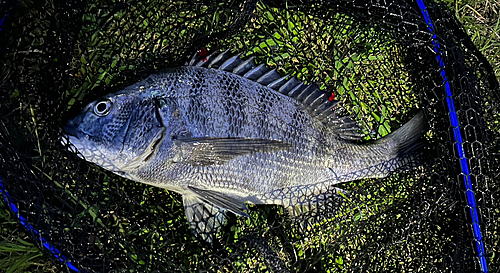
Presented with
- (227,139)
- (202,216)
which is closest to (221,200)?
(202,216)

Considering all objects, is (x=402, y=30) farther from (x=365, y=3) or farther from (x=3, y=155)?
(x=3, y=155)

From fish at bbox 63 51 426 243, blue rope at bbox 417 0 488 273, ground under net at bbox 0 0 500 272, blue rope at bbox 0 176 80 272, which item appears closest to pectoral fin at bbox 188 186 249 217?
fish at bbox 63 51 426 243

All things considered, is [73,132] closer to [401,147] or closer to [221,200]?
[221,200]

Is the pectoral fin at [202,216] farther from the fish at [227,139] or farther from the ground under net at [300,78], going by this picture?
the ground under net at [300,78]

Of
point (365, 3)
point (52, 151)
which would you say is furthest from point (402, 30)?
point (52, 151)

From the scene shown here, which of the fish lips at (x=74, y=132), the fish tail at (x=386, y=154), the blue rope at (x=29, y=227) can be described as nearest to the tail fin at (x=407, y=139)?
the fish tail at (x=386, y=154)
